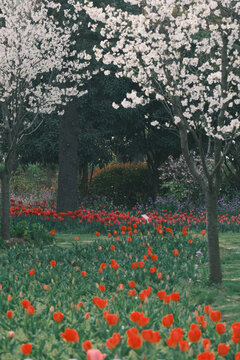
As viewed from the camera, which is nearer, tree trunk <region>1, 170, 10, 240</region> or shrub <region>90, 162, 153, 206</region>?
tree trunk <region>1, 170, 10, 240</region>

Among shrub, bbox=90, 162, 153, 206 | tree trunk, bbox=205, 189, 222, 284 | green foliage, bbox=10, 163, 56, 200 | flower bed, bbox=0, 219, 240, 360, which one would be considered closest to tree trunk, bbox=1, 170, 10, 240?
flower bed, bbox=0, 219, 240, 360

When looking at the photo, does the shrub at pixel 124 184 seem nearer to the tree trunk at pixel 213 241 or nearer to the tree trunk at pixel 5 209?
the tree trunk at pixel 5 209

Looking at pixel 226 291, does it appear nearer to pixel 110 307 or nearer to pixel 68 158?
pixel 110 307

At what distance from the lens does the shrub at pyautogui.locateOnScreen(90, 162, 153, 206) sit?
18484 millimetres

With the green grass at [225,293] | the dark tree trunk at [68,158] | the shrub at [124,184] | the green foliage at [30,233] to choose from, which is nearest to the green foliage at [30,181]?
the shrub at [124,184]

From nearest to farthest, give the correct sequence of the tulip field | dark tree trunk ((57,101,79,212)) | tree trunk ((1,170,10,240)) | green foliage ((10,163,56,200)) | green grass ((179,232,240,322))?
the tulip field < green grass ((179,232,240,322)) < tree trunk ((1,170,10,240)) < dark tree trunk ((57,101,79,212)) < green foliage ((10,163,56,200))

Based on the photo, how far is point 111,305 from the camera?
5266mm

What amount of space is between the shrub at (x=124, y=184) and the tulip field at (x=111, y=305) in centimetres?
743

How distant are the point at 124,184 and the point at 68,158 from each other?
17.5 ft

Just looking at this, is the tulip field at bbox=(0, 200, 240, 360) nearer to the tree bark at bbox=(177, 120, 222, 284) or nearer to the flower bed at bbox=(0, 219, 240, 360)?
the flower bed at bbox=(0, 219, 240, 360)

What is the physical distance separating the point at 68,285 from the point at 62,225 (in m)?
5.78

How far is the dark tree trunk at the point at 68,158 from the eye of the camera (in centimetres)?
1340

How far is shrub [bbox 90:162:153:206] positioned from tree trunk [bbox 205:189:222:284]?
11.2m

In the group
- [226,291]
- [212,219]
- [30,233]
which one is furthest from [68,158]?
[226,291]
